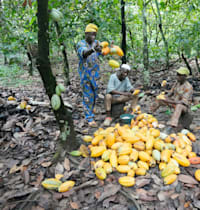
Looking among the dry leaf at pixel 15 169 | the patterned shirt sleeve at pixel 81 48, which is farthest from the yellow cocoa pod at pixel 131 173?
the patterned shirt sleeve at pixel 81 48

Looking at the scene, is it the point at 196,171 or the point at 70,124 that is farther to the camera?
the point at 70,124

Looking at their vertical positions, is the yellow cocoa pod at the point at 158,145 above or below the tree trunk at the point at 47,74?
below

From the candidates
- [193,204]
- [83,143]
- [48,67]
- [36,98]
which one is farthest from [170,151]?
[36,98]

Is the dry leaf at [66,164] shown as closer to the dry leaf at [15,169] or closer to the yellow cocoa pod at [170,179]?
the dry leaf at [15,169]

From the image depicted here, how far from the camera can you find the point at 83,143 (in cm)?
253

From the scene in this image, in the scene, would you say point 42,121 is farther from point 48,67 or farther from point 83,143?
point 48,67

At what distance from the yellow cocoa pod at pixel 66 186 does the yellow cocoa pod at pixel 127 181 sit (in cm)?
51

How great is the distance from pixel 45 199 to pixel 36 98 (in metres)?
2.89

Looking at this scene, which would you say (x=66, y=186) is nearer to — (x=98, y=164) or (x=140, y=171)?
(x=98, y=164)

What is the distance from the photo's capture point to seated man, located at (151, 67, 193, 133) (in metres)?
2.59

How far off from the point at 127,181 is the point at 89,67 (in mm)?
1942

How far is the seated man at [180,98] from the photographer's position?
102 inches

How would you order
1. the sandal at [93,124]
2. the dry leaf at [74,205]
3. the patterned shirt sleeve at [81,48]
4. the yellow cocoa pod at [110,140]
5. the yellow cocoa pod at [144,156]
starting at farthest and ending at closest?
the sandal at [93,124] → the patterned shirt sleeve at [81,48] → the yellow cocoa pod at [110,140] → the yellow cocoa pod at [144,156] → the dry leaf at [74,205]

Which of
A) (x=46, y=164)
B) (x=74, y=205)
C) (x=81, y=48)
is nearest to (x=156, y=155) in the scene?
(x=74, y=205)
